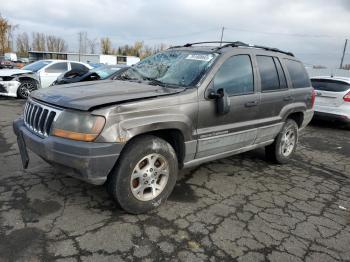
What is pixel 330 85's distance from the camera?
8.97 m

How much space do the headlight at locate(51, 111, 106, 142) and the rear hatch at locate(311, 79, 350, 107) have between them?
301 inches

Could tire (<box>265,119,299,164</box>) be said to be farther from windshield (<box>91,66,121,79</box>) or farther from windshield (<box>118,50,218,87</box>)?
windshield (<box>91,66,121,79</box>)

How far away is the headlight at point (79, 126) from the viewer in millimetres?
2916

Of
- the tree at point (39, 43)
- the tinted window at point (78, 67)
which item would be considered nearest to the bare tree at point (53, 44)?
the tree at point (39, 43)

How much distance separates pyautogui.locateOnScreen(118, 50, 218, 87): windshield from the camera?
3.88m

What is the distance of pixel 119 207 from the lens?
3.38 m

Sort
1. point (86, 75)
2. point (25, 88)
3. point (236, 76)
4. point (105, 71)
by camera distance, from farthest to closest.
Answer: point (25, 88) → point (105, 71) → point (86, 75) → point (236, 76)

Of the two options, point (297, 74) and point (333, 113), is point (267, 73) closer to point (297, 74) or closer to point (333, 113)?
point (297, 74)

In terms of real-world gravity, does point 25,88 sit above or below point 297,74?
below

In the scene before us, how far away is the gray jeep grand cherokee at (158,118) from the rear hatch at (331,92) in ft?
14.5

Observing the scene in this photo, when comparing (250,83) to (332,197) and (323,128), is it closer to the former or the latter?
(332,197)

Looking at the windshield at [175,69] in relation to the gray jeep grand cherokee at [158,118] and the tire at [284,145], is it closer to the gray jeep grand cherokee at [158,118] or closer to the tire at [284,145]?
the gray jeep grand cherokee at [158,118]

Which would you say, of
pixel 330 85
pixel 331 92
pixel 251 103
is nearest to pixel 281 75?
pixel 251 103

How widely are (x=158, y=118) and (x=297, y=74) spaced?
10.5 ft
